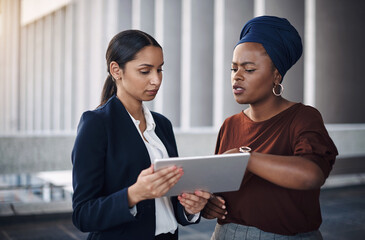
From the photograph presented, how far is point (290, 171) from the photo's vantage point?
1431 millimetres

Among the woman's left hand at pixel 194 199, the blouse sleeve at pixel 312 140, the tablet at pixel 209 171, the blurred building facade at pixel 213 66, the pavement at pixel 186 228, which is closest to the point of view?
the tablet at pixel 209 171

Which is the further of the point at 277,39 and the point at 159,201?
the point at 159,201

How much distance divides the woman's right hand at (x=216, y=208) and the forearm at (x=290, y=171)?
1.15 feet

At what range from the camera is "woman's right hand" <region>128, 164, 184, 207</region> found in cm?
138

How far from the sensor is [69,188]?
282 inches

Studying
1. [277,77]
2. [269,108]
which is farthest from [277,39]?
[269,108]

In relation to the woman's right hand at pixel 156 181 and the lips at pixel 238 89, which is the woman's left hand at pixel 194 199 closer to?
the woman's right hand at pixel 156 181

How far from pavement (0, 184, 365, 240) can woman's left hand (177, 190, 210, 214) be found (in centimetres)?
307

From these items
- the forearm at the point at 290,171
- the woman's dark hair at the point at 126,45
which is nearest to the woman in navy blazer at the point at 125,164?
the woman's dark hair at the point at 126,45

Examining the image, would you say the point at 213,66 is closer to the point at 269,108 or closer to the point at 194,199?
the point at 269,108

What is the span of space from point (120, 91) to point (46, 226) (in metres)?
4.01

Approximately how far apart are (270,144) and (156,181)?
0.53 meters

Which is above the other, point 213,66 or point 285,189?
point 213,66

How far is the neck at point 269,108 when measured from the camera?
1.74 m
